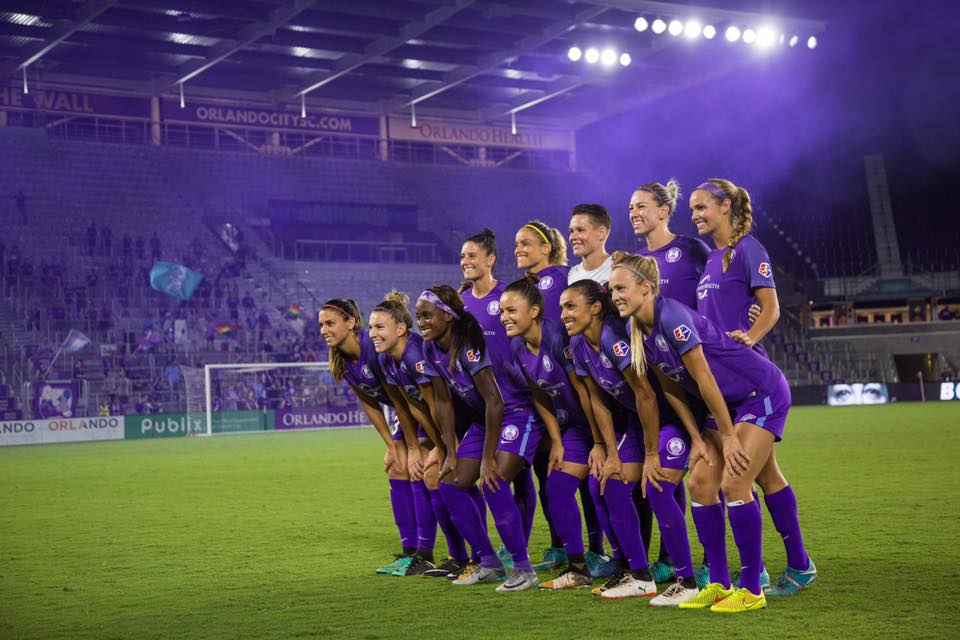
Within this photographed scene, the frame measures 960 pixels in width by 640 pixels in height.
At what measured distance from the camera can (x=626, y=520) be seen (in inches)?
262

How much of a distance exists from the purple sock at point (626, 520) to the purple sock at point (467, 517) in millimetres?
1002

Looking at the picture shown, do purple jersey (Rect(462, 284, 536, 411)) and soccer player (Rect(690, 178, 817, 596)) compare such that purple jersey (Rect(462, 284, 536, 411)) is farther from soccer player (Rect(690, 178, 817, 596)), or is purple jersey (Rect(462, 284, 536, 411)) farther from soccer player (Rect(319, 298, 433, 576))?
soccer player (Rect(690, 178, 817, 596))

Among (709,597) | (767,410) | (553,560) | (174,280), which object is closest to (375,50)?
(174,280)

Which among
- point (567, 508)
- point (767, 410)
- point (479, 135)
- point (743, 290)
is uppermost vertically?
point (479, 135)

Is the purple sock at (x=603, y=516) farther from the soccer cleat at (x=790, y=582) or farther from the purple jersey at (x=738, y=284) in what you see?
the purple jersey at (x=738, y=284)

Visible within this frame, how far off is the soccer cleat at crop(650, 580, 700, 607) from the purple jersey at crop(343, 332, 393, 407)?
8.73 ft

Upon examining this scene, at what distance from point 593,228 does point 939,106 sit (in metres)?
37.8

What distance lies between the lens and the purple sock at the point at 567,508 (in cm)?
712

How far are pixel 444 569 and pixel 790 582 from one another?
2417mm

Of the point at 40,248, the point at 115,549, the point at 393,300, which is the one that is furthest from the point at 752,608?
the point at 40,248

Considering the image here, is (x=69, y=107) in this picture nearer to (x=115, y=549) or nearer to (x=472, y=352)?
(x=115, y=549)

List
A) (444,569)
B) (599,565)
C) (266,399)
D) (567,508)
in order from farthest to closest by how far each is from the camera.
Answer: (266,399)
(444,569)
(599,565)
(567,508)

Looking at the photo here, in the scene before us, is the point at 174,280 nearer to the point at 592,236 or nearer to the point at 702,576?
the point at 592,236

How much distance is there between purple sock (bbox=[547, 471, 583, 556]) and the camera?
712 centimetres
